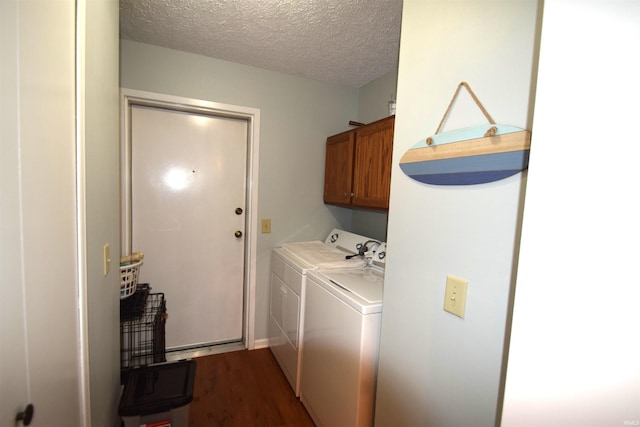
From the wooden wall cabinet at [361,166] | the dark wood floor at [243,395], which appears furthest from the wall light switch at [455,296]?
the dark wood floor at [243,395]

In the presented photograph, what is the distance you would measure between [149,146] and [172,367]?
5.29 feet

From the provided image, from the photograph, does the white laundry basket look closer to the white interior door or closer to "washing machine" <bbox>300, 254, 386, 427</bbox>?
the white interior door

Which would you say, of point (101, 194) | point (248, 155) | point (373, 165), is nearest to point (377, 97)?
point (373, 165)

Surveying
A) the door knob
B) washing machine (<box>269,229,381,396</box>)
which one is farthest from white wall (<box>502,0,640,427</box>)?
washing machine (<box>269,229,381,396</box>)

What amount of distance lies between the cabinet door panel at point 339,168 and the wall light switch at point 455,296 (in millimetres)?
1338

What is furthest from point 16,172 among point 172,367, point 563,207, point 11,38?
point 172,367

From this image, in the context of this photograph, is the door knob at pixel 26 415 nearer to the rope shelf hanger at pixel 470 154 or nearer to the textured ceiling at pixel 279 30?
the rope shelf hanger at pixel 470 154

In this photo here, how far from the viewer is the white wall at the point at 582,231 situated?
0.45 m

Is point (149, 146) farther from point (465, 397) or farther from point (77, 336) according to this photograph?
point (465, 397)

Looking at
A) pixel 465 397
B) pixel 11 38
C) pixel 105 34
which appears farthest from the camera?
pixel 105 34

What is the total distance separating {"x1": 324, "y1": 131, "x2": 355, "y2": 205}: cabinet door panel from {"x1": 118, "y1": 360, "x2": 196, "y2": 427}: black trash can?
1.56 m

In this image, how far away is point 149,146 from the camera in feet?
7.02

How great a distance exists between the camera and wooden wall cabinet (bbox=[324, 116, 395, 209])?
179 cm

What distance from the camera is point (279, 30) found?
1.75 m
